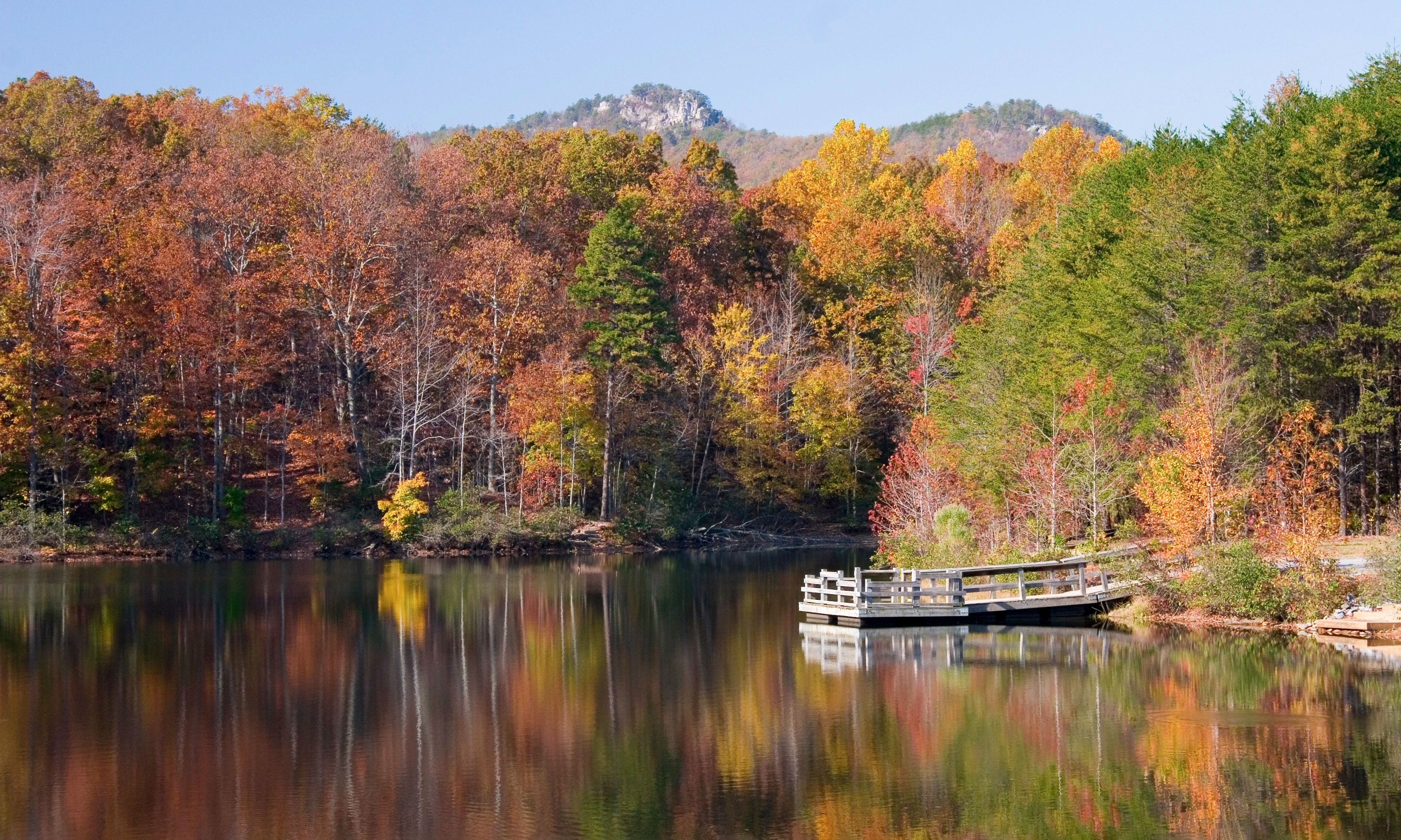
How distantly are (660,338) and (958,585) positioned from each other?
31161 mm

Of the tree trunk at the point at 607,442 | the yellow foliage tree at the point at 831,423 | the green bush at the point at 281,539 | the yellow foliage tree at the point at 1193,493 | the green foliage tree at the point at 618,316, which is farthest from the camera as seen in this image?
→ the yellow foliage tree at the point at 831,423

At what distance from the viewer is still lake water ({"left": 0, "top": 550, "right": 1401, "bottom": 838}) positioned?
1574cm

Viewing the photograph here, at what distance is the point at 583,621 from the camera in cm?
3391

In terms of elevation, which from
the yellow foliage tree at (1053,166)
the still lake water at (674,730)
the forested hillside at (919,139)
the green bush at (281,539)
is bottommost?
the still lake water at (674,730)

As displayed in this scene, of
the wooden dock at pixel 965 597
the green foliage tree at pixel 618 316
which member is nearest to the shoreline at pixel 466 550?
the green foliage tree at pixel 618 316

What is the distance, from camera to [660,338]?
60.6 meters

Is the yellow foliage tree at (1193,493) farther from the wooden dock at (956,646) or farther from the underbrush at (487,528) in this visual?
the underbrush at (487,528)

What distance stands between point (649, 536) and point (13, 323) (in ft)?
84.0

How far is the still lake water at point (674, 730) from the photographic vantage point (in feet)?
51.6

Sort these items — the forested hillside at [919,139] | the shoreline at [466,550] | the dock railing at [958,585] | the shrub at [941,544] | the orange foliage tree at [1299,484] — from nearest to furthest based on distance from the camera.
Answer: the dock railing at [958,585]
the orange foliage tree at [1299,484]
the shrub at [941,544]
the shoreline at [466,550]
the forested hillside at [919,139]

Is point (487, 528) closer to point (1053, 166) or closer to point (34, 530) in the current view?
point (34, 530)

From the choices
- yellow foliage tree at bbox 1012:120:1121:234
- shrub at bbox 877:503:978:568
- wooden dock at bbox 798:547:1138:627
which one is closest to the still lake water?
wooden dock at bbox 798:547:1138:627

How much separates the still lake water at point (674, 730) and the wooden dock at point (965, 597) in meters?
0.68

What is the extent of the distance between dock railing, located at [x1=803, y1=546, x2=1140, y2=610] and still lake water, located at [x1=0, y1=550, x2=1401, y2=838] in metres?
0.95
